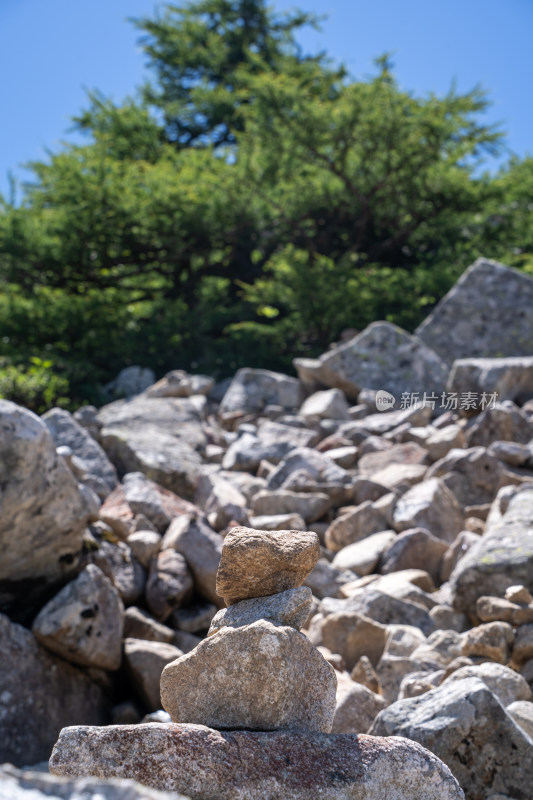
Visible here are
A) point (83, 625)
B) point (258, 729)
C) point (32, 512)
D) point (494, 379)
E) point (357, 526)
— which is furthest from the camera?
point (494, 379)

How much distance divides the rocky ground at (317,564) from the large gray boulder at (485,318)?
3.91 ft

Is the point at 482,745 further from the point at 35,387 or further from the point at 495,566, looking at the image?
the point at 35,387

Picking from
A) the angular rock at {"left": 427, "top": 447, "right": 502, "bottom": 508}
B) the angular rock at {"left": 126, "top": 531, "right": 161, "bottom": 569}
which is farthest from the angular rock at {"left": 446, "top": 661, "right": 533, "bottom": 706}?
the angular rock at {"left": 427, "top": 447, "right": 502, "bottom": 508}

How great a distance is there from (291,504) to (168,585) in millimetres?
1513

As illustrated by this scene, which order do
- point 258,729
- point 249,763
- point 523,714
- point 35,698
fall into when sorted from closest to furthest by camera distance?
point 249,763, point 258,729, point 523,714, point 35,698

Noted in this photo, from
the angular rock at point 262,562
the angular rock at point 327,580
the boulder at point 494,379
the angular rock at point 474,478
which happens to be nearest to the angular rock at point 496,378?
the boulder at point 494,379

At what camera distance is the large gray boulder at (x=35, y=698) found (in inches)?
142

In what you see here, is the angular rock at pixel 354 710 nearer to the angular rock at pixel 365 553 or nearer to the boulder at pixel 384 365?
the angular rock at pixel 365 553

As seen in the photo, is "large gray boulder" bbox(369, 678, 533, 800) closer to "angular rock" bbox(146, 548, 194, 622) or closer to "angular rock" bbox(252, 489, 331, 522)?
"angular rock" bbox(146, 548, 194, 622)

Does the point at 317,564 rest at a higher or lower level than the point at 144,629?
higher

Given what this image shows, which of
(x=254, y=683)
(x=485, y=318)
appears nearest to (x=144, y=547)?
(x=254, y=683)

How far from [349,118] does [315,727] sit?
9836mm

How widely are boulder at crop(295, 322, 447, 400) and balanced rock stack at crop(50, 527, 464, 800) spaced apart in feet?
21.5
